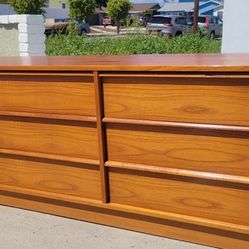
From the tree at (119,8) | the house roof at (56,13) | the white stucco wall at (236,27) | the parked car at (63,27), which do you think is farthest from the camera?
the house roof at (56,13)

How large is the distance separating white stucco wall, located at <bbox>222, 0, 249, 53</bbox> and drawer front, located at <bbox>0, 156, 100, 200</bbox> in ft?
10.2

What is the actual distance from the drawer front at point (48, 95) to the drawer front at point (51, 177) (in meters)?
0.43

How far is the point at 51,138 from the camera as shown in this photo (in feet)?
10.9

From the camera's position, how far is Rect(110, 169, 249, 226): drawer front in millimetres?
2768

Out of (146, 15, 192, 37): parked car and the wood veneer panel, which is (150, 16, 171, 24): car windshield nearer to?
(146, 15, 192, 37): parked car

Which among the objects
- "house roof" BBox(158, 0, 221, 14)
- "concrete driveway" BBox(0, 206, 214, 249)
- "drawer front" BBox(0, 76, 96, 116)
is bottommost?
"house roof" BBox(158, 0, 221, 14)

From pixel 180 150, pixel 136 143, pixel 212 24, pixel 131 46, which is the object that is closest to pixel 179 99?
pixel 180 150

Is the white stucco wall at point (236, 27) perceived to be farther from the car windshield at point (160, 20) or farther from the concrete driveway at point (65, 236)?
the car windshield at point (160, 20)

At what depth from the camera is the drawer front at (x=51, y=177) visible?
3254mm

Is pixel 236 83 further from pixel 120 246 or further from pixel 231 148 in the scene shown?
pixel 120 246

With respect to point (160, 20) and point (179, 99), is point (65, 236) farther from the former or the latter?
point (160, 20)

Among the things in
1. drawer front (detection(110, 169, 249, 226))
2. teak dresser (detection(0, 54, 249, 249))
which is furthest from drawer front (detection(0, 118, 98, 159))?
drawer front (detection(110, 169, 249, 226))

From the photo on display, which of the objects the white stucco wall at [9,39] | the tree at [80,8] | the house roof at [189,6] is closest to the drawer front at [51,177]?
the white stucco wall at [9,39]

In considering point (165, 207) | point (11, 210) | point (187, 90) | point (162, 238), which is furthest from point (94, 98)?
point (11, 210)
